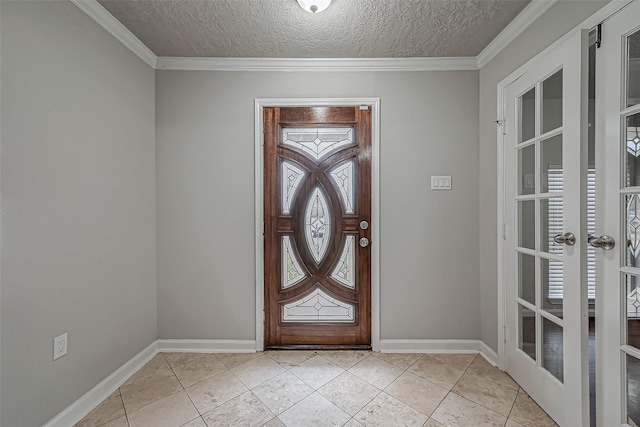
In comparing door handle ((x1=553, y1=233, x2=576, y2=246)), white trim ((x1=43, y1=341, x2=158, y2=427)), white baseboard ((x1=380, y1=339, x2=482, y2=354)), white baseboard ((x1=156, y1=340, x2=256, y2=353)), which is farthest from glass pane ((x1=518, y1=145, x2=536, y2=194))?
white trim ((x1=43, y1=341, x2=158, y2=427))

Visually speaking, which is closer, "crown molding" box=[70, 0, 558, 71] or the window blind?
the window blind

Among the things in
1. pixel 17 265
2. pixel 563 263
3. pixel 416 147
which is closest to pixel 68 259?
pixel 17 265

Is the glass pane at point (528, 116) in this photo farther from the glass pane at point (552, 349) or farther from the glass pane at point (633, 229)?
the glass pane at point (552, 349)

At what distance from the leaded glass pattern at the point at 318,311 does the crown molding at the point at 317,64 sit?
6.09 ft

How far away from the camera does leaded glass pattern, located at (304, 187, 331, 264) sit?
2.28 m

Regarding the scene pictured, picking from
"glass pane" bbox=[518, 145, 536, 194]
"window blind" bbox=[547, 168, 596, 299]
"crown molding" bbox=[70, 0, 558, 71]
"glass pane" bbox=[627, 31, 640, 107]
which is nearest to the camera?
"glass pane" bbox=[627, 31, 640, 107]

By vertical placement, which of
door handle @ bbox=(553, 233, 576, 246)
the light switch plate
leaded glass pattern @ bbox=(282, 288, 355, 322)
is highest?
the light switch plate

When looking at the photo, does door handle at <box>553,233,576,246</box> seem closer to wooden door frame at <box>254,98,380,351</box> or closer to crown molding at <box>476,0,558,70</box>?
wooden door frame at <box>254,98,380,351</box>

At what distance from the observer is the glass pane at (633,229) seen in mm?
1171

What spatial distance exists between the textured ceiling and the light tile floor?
238 centimetres

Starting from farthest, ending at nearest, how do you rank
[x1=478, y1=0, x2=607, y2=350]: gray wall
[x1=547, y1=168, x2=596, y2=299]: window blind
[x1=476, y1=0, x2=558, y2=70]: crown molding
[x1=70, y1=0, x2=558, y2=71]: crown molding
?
[x1=70, y1=0, x2=558, y2=71]: crown molding < [x1=478, y1=0, x2=607, y2=350]: gray wall < [x1=476, y1=0, x2=558, y2=70]: crown molding < [x1=547, y1=168, x2=596, y2=299]: window blind

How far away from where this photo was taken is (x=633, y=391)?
1.18 metres

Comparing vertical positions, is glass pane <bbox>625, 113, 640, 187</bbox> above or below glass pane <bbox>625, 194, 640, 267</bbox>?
above

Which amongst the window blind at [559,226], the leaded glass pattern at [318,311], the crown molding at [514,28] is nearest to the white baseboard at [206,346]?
the leaded glass pattern at [318,311]
